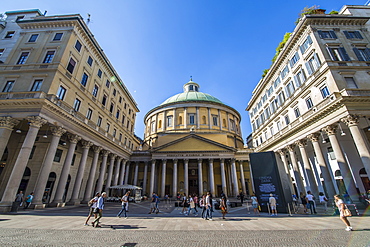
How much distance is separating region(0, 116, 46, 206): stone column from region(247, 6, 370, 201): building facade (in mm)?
20243

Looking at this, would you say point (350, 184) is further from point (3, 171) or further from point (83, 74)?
point (3, 171)

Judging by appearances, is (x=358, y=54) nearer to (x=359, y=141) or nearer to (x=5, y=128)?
(x=359, y=141)

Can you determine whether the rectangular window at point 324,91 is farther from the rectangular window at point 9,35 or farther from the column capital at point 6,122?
the rectangular window at point 9,35

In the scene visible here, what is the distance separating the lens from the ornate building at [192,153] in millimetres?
28656

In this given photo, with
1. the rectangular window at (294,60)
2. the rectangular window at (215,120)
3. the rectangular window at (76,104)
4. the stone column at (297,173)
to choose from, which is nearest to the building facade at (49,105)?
the rectangular window at (76,104)

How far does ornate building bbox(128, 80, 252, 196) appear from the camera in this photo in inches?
1128

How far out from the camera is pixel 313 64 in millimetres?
19375

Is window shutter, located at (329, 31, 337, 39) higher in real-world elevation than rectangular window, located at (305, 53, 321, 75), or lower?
higher

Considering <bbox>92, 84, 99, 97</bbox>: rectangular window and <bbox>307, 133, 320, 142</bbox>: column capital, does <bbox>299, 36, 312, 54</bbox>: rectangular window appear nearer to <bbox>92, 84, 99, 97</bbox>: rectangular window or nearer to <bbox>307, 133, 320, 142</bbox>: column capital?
<bbox>307, 133, 320, 142</bbox>: column capital

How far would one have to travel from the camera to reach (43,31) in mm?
19344

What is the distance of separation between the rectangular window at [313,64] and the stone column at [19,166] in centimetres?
2795

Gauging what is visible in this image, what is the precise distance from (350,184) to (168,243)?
1682 centimetres

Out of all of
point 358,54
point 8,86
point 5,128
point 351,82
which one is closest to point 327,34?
point 358,54

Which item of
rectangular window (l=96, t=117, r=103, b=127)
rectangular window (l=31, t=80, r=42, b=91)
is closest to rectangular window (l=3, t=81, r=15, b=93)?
rectangular window (l=31, t=80, r=42, b=91)
